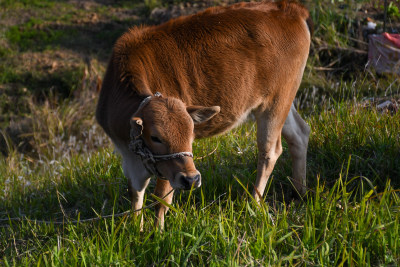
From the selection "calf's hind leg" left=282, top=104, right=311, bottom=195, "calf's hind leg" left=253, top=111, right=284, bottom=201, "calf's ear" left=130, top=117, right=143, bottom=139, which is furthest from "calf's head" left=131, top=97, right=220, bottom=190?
"calf's hind leg" left=282, top=104, right=311, bottom=195

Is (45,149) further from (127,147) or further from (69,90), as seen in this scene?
(127,147)

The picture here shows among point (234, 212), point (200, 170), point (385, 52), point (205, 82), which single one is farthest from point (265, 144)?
point (385, 52)

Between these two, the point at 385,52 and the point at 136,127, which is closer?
the point at 136,127

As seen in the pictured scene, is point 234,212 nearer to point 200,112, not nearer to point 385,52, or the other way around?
point 200,112

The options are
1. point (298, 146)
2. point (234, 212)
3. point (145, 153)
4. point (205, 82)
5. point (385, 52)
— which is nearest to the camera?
point (145, 153)

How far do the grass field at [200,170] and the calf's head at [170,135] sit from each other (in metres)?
0.34

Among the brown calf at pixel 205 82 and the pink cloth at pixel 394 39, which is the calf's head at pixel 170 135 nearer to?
the brown calf at pixel 205 82

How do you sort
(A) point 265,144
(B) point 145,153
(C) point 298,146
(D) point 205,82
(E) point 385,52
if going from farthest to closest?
(E) point 385,52, (C) point 298,146, (A) point 265,144, (D) point 205,82, (B) point 145,153

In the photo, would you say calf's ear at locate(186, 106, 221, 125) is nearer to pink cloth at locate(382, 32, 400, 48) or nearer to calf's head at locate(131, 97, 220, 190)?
calf's head at locate(131, 97, 220, 190)

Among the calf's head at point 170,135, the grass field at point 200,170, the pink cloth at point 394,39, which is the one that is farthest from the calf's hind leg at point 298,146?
the pink cloth at point 394,39

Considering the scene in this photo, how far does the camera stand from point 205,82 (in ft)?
13.6

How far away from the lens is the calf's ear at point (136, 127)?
3.26m

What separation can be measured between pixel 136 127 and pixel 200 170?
1.55m

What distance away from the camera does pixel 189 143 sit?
336 centimetres
